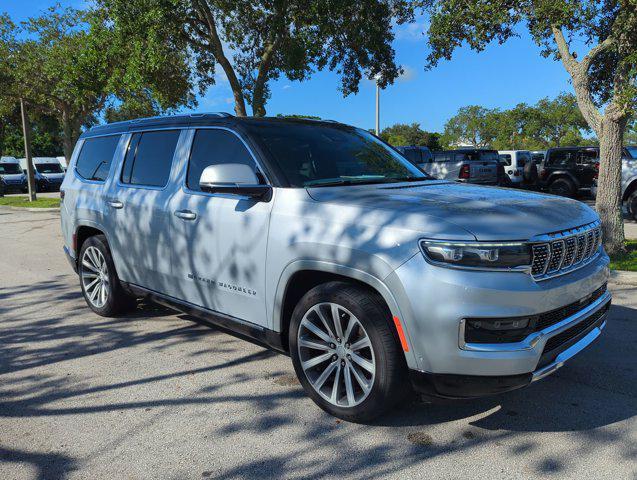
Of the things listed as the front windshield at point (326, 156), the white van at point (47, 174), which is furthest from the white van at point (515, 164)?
the white van at point (47, 174)

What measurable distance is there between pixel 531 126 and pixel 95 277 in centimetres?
8033

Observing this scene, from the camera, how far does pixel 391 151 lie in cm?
468

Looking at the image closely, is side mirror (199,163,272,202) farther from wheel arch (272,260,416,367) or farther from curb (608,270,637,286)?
curb (608,270,637,286)

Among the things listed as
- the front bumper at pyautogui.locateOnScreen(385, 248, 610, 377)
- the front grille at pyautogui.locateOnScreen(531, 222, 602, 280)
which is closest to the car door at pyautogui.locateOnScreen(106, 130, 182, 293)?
the front bumper at pyautogui.locateOnScreen(385, 248, 610, 377)

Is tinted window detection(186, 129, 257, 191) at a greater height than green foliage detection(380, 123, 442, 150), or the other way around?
green foliage detection(380, 123, 442, 150)

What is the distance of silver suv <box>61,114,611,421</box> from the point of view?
8.71ft

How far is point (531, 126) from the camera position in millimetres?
76562

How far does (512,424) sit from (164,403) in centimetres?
220

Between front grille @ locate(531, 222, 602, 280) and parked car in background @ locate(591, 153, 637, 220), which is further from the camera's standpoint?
parked car in background @ locate(591, 153, 637, 220)

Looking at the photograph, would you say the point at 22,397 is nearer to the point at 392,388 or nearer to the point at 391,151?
the point at 392,388

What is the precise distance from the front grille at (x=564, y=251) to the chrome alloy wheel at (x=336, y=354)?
101cm

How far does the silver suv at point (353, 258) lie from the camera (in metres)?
2.65

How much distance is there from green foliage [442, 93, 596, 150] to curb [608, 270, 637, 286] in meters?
64.2

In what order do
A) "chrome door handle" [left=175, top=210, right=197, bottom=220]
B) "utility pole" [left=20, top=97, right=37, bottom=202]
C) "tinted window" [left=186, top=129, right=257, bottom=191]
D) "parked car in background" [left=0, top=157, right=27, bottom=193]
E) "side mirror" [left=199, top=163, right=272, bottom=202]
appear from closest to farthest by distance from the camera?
"side mirror" [left=199, top=163, right=272, bottom=202] < "tinted window" [left=186, top=129, right=257, bottom=191] < "chrome door handle" [left=175, top=210, right=197, bottom=220] < "utility pole" [left=20, top=97, right=37, bottom=202] < "parked car in background" [left=0, top=157, right=27, bottom=193]
